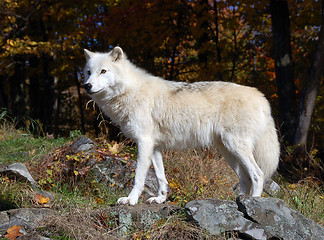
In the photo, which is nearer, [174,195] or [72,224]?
[72,224]

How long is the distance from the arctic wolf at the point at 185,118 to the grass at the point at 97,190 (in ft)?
2.16

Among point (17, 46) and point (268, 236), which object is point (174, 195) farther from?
point (17, 46)

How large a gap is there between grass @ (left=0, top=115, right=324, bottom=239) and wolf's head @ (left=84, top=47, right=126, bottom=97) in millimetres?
1588

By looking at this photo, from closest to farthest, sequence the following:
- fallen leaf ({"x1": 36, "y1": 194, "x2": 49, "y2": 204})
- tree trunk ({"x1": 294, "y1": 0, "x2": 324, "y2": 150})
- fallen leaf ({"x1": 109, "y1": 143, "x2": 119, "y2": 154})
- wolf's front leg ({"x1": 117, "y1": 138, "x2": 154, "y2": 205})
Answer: wolf's front leg ({"x1": 117, "y1": 138, "x2": 154, "y2": 205}) → fallen leaf ({"x1": 36, "y1": 194, "x2": 49, "y2": 204}) → fallen leaf ({"x1": 109, "y1": 143, "x2": 119, "y2": 154}) → tree trunk ({"x1": 294, "y1": 0, "x2": 324, "y2": 150})

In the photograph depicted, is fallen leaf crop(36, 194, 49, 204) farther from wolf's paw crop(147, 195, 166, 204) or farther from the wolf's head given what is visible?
the wolf's head

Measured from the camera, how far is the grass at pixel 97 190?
3.84m

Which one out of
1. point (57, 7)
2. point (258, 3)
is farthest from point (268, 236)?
point (57, 7)

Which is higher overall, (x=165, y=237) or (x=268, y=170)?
(x=268, y=170)

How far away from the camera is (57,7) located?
437 inches

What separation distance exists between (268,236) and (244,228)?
0.26 metres

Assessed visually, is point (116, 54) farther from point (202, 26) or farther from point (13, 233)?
point (202, 26)

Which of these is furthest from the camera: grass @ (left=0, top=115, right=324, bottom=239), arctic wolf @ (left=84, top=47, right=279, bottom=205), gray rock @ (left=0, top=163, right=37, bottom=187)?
gray rock @ (left=0, top=163, right=37, bottom=187)

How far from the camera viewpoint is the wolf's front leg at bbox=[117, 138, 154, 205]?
163 inches

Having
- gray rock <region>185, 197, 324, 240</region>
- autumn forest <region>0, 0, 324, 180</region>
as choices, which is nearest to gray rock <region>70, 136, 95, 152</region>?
autumn forest <region>0, 0, 324, 180</region>
